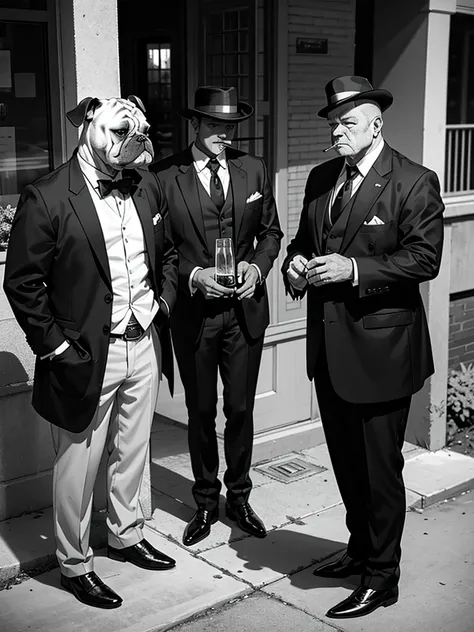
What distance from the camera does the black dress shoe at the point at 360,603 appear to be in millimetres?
4582

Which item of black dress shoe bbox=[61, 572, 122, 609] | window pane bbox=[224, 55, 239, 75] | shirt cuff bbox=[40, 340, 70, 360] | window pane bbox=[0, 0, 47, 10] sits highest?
window pane bbox=[0, 0, 47, 10]

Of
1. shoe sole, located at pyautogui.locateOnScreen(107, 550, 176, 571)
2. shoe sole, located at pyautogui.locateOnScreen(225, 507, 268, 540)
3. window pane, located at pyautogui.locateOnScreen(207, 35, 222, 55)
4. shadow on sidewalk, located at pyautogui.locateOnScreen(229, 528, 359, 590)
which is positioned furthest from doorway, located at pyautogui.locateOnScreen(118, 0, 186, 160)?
shoe sole, located at pyautogui.locateOnScreen(107, 550, 176, 571)

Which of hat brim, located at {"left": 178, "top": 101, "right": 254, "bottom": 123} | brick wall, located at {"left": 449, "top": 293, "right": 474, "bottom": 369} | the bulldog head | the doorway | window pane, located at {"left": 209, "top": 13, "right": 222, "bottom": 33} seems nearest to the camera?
the bulldog head

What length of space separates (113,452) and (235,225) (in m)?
1.38

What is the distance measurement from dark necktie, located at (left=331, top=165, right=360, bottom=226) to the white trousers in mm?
1070

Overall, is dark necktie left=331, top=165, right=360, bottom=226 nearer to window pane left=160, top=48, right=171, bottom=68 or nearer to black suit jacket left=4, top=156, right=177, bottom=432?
black suit jacket left=4, top=156, right=177, bottom=432

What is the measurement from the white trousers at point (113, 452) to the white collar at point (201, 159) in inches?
39.8

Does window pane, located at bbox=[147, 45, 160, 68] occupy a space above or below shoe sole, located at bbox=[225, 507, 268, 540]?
above

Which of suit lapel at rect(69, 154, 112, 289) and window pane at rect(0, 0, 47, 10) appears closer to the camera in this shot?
suit lapel at rect(69, 154, 112, 289)

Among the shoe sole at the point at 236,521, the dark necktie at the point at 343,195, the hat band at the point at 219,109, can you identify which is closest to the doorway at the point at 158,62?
the hat band at the point at 219,109

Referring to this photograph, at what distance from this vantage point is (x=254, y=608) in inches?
185

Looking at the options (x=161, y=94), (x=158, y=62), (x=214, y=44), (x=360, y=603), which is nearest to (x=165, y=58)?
(x=158, y=62)

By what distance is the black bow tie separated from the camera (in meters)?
4.46

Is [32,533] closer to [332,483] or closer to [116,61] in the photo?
[332,483]
